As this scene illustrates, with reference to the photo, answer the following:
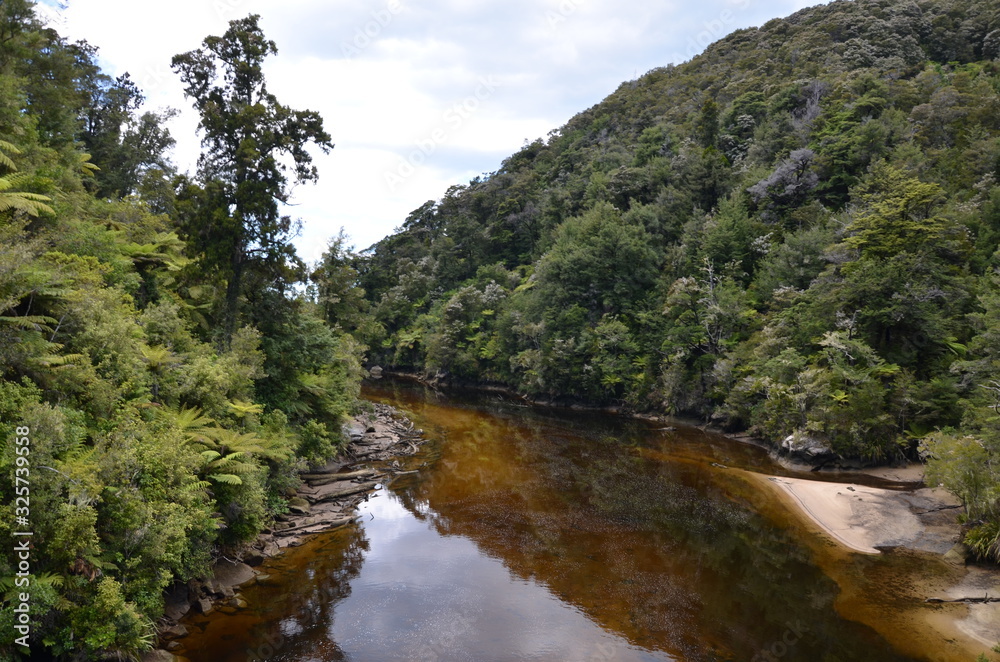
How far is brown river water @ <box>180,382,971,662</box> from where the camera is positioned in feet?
36.8

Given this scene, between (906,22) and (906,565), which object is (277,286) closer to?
(906,565)

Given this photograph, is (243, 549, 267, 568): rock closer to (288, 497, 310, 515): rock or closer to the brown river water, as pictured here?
the brown river water

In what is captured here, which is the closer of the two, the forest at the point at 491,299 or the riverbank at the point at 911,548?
the forest at the point at 491,299

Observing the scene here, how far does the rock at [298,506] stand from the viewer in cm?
1817

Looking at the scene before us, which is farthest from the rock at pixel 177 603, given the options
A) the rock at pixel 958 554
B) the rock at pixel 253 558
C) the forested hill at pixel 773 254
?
the forested hill at pixel 773 254

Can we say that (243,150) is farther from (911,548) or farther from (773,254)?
(773,254)

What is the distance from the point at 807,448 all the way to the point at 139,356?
86.6 feet

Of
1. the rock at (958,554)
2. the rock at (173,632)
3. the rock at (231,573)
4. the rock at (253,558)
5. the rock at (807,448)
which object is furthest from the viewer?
the rock at (807,448)

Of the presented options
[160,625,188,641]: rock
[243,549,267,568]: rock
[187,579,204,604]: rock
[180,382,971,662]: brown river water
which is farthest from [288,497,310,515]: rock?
[160,625,188,641]: rock

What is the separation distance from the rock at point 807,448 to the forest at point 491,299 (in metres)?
0.20

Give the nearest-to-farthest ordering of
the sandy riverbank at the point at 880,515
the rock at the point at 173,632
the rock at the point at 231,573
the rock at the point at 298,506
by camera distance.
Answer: the rock at the point at 173,632
the rock at the point at 231,573
the sandy riverbank at the point at 880,515
the rock at the point at 298,506

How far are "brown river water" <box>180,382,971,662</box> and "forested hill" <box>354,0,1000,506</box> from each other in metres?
6.47
